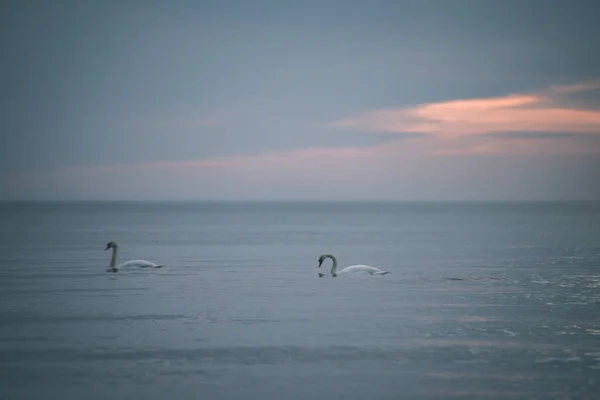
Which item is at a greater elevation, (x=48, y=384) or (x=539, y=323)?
(x=539, y=323)

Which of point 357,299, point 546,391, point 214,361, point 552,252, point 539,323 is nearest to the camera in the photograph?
point 546,391

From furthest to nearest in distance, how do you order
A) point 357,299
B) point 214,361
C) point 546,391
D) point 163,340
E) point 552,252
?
1. point 552,252
2. point 357,299
3. point 163,340
4. point 214,361
5. point 546,391

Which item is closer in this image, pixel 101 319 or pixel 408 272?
pixel 101 319

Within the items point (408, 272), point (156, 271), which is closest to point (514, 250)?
point (408, 272)

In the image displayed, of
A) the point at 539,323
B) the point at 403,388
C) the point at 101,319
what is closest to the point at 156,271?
the point at 101,319

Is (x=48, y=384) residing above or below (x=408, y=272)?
below

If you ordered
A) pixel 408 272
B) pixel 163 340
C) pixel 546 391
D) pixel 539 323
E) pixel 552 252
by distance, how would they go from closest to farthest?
pixel 546 391 → pixel 163 340 → pixel 539 323 → pixel 408 272 → pixel 552 252

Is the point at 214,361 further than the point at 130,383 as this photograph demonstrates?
Yes

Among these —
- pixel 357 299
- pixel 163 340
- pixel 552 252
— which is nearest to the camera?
pixel 163 340

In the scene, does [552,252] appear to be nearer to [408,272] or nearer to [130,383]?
[408,272]

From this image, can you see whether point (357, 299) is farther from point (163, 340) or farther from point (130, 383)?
point (130, 383)

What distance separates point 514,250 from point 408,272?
719 inches

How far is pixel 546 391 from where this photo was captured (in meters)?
16.2

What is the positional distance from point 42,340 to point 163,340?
3.20 metres
